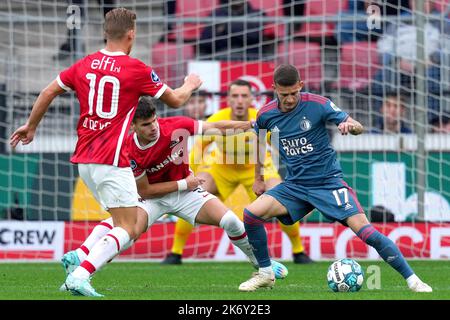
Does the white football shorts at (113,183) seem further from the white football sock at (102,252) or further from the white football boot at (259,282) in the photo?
the white football boot at (259,282)

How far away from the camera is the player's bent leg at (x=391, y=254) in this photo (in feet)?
24.8

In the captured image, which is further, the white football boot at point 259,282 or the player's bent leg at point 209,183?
the player's bent leg at point 209,183

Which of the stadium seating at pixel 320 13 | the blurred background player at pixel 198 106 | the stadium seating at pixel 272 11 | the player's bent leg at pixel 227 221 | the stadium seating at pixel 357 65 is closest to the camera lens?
the player's bent leg at pixel 227 221

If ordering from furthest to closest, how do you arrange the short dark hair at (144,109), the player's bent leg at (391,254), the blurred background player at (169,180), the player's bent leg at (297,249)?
the player's bent leg at (297,249)
the blurred background player at (169,180)
the short dark hair at (144,109)
the player's bent leg at (391,254)

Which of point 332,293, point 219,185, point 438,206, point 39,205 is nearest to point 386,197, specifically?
point 438,206

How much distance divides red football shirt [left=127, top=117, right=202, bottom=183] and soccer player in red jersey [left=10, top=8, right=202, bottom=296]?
1.19 meters

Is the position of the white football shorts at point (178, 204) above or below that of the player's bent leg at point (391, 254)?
above

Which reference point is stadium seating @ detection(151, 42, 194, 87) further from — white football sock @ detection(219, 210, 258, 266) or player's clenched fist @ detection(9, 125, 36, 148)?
player's clenched fist @ detection(9, 125, 36, 148)

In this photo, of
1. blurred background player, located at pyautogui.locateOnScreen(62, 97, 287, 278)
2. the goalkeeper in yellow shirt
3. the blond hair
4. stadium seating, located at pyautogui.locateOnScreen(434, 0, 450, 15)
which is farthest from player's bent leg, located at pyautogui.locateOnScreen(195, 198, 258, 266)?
stadium seating, located at pyautogui.locateOnScreen(434, 0, 450, 15)

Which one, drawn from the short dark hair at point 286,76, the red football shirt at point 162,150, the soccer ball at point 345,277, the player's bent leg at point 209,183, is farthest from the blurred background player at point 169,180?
the player's bent leg at point 209,183

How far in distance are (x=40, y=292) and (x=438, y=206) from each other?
19.4 feet

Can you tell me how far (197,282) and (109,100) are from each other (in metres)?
2.30

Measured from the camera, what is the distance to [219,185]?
11.6 m
